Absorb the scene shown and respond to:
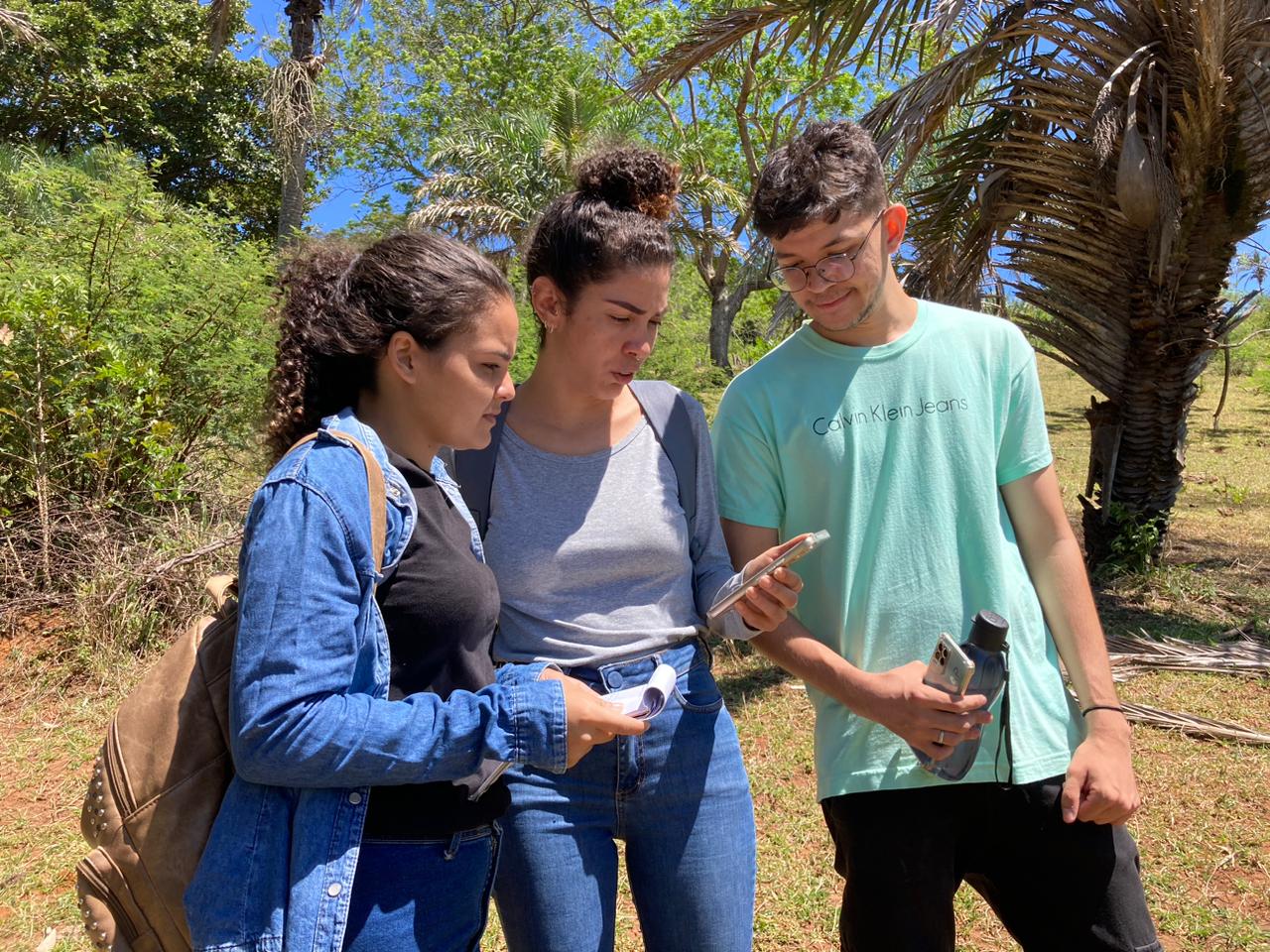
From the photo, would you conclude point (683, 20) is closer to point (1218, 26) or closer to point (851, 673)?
point (1218, 26)

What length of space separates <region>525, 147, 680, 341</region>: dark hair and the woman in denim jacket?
0.97 feet

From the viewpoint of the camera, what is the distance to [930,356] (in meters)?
1.96

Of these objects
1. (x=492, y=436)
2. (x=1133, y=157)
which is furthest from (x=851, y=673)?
(x=1133, y=157)

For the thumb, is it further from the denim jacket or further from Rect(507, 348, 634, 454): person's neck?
Rect(507, 348, 634, 454): person's neck

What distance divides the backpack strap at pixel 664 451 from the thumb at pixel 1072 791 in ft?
2.62

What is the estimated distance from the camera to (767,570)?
1.67 m

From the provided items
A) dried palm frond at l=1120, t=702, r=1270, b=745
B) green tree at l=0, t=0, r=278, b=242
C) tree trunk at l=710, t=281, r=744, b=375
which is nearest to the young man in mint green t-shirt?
dried palm frond at l=1120, t=702, r=1270, b=745

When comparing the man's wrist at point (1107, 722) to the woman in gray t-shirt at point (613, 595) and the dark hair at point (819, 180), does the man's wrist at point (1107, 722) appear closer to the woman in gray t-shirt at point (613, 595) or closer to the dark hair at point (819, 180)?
the woman in gray t-shirt at point (613, 595)

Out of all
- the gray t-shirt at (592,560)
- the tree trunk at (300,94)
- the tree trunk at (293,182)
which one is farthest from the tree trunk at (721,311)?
the gray t-shirt at (592,560)

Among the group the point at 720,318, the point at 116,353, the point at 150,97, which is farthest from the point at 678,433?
the point at 150,97

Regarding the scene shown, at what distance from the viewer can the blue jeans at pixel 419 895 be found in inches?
55.4

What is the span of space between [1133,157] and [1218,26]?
685 millimetres

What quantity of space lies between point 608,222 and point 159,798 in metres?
1.26

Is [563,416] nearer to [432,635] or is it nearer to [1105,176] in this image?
[432,635]
